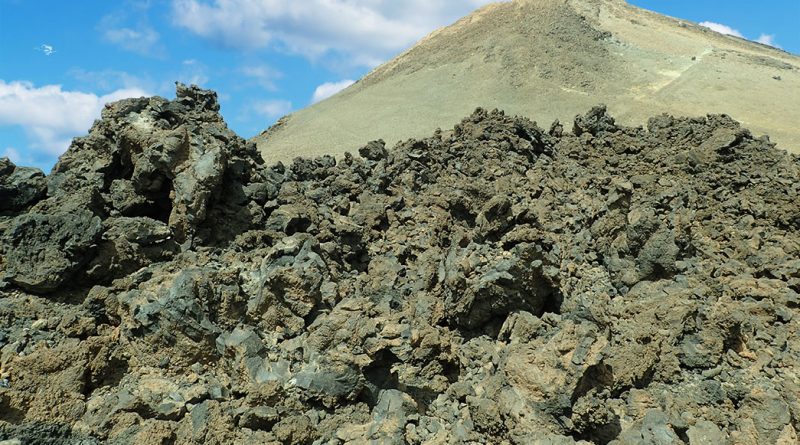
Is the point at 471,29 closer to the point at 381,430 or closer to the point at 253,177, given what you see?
the point at 253,177

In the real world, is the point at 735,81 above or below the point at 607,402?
above

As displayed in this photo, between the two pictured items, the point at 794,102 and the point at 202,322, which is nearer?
the point at 202,322

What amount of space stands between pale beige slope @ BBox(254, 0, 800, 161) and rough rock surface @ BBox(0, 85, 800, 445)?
15201 mm

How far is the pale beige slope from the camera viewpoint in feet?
85.0

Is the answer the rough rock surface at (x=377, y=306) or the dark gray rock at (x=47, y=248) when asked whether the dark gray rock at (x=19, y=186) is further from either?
the dark gray rock at (x=47, y=248)

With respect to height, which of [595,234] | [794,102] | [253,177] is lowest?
[595,234]

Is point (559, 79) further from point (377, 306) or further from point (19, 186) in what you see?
point (19, 186)

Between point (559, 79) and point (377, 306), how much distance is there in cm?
2806

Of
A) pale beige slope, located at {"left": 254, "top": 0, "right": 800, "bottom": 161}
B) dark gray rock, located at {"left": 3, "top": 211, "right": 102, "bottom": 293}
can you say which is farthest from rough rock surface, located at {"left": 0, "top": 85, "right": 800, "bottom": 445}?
pale beige slope, located at {"left": 254, "top": 0, "right": 800, "bottom": 161}

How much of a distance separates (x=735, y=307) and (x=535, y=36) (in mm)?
33073

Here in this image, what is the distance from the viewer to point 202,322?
5.00 metres

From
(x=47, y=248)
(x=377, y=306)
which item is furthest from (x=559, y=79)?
(x=47, y=248)

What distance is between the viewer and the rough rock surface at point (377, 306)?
14.7 feet

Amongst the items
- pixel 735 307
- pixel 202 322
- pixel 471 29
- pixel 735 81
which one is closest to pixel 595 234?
pixel 735 307
